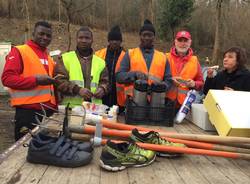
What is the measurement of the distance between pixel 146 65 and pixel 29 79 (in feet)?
4.26

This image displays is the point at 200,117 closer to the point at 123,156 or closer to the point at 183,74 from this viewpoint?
the point at 183,74

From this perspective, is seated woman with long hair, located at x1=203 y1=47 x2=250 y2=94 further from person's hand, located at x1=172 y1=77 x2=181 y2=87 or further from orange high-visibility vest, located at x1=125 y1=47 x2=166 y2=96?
orange high-visibility vest, located at x1=125 y1=47 x2=166 y2=96

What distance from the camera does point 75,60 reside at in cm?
409

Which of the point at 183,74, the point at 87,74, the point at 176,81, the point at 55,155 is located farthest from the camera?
the point at 183,74

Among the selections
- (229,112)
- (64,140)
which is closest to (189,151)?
(229,112)

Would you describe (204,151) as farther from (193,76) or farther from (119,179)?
(193,76)

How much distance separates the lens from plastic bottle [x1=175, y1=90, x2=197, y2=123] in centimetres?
427

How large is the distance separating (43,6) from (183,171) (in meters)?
22.4

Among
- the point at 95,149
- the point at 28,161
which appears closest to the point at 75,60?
the point at 95,149

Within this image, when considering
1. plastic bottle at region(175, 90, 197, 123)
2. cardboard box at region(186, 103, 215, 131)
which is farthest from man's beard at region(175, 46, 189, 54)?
cardboard box at region(186, 103, 215, 131)

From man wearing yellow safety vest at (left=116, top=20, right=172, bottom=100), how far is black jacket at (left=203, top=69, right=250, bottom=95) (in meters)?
0.55

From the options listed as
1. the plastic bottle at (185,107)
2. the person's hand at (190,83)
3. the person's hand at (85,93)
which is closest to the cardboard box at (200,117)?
the plastic bottle at (185,107)

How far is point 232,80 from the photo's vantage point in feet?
14.8

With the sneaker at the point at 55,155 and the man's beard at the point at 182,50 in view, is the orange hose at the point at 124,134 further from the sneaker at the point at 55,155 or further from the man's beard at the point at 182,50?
the man's beard at the point at 182,50
